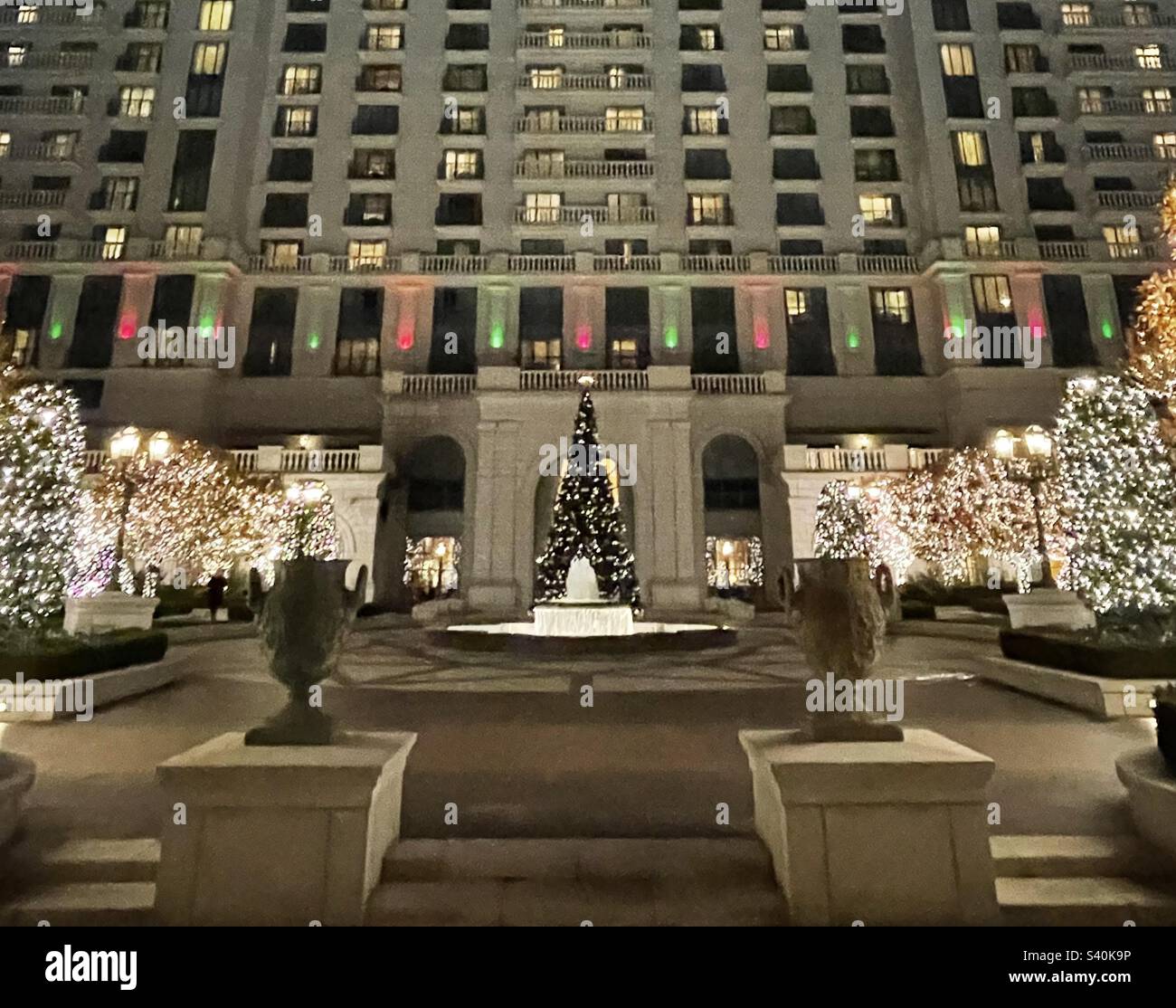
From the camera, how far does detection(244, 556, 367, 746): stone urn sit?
4.40 metres

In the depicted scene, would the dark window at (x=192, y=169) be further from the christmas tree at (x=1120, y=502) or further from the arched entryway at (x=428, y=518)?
the christmas tree at (x=1120, y=502)

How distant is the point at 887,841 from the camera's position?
3.78m

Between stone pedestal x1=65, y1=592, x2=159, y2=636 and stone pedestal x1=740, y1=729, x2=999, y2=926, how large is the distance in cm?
1686

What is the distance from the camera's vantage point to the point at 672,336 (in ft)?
109

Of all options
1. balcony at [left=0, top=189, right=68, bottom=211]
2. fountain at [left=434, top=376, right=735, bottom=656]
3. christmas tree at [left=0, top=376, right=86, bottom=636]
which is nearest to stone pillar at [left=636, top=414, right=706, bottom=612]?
fountain at [left=434, top=376, right=735, bottom=656]

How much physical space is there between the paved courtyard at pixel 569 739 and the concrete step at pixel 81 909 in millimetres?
705

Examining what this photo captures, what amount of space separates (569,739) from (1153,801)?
4902 millimetres

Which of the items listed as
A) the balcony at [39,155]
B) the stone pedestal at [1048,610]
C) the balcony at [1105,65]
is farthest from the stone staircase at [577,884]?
the balcony at [1105,65]

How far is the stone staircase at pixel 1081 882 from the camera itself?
12.9 feet

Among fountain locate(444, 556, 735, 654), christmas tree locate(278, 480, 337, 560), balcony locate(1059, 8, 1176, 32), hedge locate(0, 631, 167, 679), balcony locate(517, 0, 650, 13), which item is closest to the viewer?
hedge locate(0, 631, 167, 679)

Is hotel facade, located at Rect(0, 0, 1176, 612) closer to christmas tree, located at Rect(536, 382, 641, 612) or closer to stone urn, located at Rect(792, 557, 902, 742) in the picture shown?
christmas tree, located at Rect(536, 382, 641, 612)

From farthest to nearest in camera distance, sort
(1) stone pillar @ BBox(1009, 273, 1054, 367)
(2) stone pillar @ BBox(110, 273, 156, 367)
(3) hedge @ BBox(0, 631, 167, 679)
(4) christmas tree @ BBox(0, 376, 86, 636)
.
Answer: (1) stone pillar @ BBox(1009, 273, 1054, 367), (2) stone pillar @ BBox(110, 273, 156, 367), (4) christmas tree @ BBox(0, 376, 86, 636), (3) hedge @ BBox(0, 631, 167, 679)

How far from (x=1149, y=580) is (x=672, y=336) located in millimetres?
25321

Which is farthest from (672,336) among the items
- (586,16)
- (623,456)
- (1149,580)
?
A: (1149,580)
